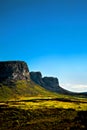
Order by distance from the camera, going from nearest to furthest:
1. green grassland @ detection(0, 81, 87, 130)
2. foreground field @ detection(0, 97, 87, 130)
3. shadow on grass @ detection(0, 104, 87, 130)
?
shadow on grass @ detection(0, 104, 87, 130), green grassland @ detection(0, 81, 87, 130), foreground field @ detection(0, 97, 87, 130)

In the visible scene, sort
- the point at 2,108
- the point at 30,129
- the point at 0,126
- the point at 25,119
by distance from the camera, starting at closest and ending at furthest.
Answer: the point at 30,129
the point at 0,126
the point at 25,119
the point at 2,108

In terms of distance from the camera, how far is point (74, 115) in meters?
131

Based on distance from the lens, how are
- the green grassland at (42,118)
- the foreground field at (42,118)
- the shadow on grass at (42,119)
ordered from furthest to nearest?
the foreground field at (42,118)
the green grassland at (42,118)
the shadow on grass at (42,119)

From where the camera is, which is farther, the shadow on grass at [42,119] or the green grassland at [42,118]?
the green grassland at [42,118]

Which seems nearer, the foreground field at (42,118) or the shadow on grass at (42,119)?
the shadow on grass at (42,119)

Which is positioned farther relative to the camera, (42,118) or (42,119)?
(42,118)

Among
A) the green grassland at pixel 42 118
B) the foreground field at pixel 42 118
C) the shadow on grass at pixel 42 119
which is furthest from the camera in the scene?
the foreground field at pixel 42 118

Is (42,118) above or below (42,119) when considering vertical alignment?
above

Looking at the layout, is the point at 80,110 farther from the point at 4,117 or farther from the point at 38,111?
A: the point at 4,117

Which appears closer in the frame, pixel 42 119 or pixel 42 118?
pixel 42 119

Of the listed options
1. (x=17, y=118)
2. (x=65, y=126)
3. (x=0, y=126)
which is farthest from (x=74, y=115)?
(x=0, y=126)

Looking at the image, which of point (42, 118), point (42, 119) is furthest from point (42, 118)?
point (42, 119)

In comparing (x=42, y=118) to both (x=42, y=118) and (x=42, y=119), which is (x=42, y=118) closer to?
(x=42, y=118)

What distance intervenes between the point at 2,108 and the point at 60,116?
34.3m
